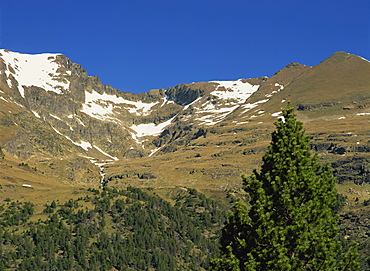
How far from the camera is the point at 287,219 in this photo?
24.0 meters

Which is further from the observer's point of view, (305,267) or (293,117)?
(293,117)

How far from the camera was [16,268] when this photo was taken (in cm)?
19900

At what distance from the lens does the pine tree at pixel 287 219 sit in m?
22.9

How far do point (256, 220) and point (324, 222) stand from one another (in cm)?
366

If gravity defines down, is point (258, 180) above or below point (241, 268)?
above

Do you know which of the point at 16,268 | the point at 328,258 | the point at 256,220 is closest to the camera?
the point at 328,258

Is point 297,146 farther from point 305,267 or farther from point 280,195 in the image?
point 305,267

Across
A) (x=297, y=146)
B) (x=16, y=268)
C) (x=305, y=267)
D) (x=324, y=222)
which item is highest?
(x=297, y=146)

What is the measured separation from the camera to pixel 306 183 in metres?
24.0

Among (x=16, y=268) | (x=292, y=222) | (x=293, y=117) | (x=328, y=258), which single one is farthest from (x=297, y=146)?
(x=16, y=268)

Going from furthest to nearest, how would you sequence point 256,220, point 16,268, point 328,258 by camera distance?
point 16,268 < point 256,220 < point 328,258

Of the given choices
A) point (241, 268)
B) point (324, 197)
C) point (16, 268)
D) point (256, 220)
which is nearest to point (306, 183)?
point (324, 197)

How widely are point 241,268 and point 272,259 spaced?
2.05 metres

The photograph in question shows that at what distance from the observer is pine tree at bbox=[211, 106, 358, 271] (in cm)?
2294
